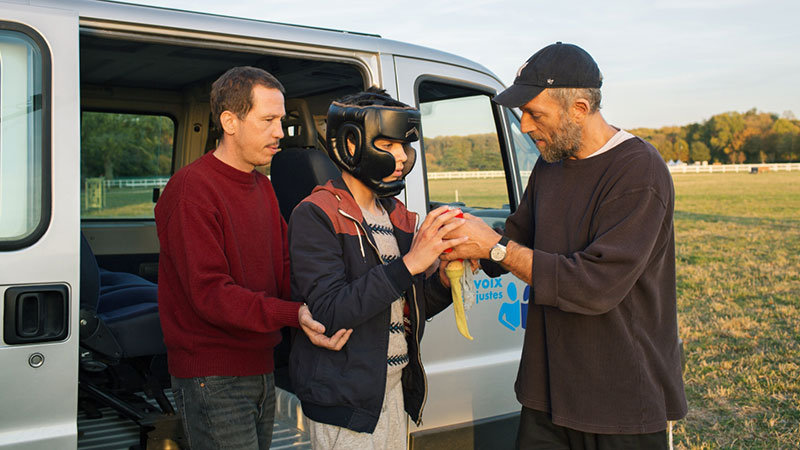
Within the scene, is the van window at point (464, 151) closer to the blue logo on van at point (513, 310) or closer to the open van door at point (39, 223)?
the blue logo on van at point (513, 310)

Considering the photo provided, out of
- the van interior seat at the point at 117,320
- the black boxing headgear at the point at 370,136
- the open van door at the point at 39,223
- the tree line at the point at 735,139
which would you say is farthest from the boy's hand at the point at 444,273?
the tree line at the point at 735,139

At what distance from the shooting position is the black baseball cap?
238 centimetres

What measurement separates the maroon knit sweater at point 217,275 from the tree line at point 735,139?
293 ft

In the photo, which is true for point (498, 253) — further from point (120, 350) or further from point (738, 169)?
point (738, 169)

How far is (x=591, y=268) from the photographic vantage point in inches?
87.0

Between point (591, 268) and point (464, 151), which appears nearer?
point (591, 268)

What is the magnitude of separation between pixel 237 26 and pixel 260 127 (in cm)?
67

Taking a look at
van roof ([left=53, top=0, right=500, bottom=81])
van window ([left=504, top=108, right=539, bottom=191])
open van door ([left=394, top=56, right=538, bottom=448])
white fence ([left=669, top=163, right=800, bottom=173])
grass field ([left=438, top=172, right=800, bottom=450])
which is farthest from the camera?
white fence ([left=669, top=163, right=800, bottom=173])

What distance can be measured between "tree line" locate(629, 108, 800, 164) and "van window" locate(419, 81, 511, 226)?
8744 cm

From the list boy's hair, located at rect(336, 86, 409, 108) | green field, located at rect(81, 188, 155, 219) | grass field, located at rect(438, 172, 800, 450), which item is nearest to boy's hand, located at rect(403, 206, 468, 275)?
boy's hair, located at rect(336, 86, 409, 108)

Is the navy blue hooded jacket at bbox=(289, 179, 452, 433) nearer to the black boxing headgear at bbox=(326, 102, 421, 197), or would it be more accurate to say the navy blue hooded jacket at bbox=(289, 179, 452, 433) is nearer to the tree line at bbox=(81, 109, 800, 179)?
the black boxing headgear at bbox=(326, 102, 421, 197)

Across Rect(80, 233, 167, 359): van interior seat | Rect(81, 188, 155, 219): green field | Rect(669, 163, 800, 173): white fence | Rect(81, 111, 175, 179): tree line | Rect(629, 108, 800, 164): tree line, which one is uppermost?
Rect(629, 108, 800, 164): tree line

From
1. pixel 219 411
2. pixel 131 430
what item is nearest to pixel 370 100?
pixel 219 411

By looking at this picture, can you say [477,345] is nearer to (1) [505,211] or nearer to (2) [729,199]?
(1) [505,211]
